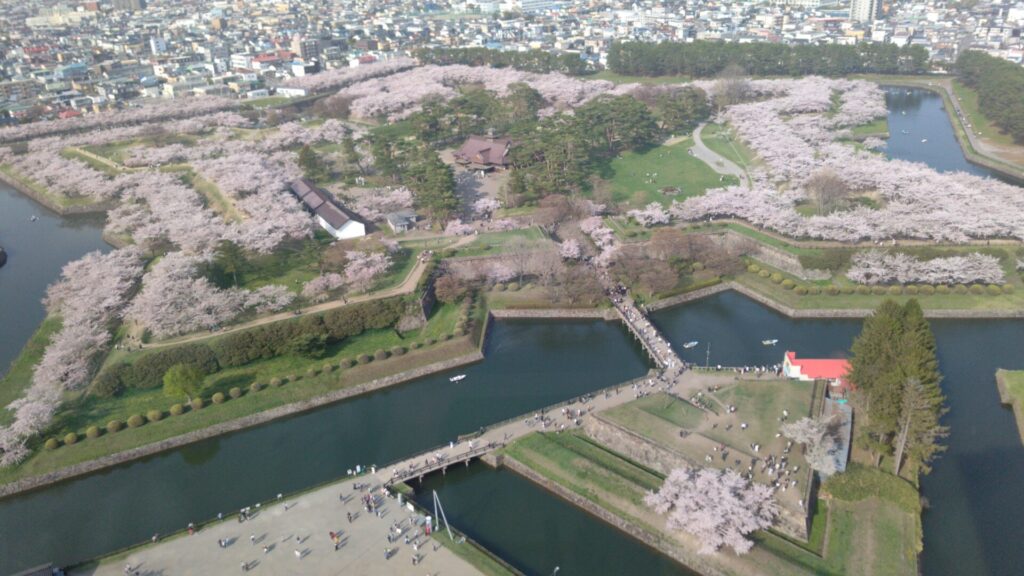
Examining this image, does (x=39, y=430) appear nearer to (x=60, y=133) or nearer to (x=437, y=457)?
(x=437, y=457)

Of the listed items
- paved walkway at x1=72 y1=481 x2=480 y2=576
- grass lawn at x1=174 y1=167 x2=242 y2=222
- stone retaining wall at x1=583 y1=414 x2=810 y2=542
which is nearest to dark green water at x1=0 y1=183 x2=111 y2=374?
grass lawn at x1=174 y1=167 x2=242 y2=222

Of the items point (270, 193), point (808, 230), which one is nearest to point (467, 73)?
point (270, 193)

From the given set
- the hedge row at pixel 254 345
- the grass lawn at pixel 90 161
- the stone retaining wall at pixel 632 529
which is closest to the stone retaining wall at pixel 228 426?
the hedge row at pixel 254 345

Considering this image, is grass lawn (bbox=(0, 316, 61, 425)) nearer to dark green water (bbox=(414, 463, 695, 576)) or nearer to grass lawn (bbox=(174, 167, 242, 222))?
grass lawn (bbox=(174, 167, 242, 222))

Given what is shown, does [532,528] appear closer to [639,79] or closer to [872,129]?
[872,129]

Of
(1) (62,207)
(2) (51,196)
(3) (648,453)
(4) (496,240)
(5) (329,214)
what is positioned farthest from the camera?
(2) (51,196)

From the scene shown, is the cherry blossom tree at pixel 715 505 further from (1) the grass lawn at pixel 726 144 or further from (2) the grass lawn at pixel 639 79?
(2) the grass lawn at pixel 639 79

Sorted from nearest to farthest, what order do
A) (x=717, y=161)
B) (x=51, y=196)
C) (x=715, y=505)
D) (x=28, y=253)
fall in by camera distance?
1. (x=715, y=505)
2. (x=28, y=253)
3. (x=717, y=161)
4. (x=51, y=196)

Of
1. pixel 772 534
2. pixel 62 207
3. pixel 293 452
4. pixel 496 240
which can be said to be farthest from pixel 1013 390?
pixel 62 207
